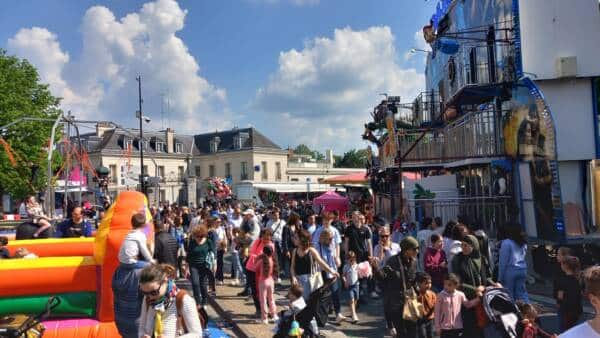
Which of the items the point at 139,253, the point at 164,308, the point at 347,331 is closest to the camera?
the point at 164,308

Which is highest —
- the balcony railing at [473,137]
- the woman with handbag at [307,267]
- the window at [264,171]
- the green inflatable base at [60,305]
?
the window at [264,171]

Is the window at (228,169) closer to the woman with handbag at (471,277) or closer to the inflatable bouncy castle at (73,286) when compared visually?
the inflatable bouncy castle at (73,286)

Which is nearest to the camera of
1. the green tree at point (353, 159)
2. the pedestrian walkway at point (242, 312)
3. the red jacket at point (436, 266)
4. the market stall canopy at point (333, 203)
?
the red jacket at point (436, 266)

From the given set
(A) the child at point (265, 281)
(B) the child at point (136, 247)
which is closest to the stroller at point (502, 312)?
(A) the child at point (265, 281)

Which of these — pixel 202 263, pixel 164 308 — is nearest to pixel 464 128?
pixel 202 263

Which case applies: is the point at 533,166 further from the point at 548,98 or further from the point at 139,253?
the point at 139,253

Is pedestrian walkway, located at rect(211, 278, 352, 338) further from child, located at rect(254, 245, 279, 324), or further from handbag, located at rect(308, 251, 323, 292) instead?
handbag, located at rect(308, 251, 323, 292)

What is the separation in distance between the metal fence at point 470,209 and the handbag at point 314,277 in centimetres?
594

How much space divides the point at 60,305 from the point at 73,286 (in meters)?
0.27

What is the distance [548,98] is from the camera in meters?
12.2

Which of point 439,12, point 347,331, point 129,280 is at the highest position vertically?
point 439,12

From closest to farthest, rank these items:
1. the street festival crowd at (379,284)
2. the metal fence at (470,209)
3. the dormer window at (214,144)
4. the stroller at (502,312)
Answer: the street festival crowd at (379,284) → the stroller at (502,312) → the metal fence at (470,209) → the dormer window at (214,144)

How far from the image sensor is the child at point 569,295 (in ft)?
17.4

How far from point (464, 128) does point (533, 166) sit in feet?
11.2
